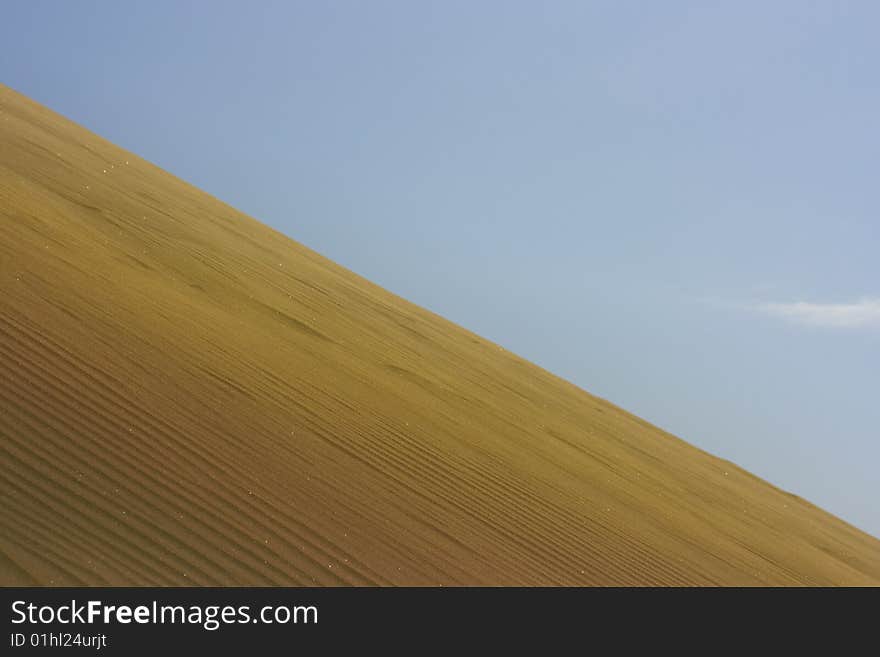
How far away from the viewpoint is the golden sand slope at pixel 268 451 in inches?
157

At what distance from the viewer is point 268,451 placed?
16.9 ft

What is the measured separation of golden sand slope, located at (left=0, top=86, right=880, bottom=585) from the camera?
13.1 ft

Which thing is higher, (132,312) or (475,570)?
(132,312)

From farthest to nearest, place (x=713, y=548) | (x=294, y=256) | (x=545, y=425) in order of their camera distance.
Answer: (x=294, y=256) → (x=545, y=425) → (x=713, y=548)

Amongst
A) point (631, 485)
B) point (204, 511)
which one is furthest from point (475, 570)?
point (631, 485)

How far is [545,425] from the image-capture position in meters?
10.1

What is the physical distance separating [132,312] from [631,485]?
5.38 metres

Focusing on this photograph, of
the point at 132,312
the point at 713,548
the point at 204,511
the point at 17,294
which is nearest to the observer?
the point at 204,511
